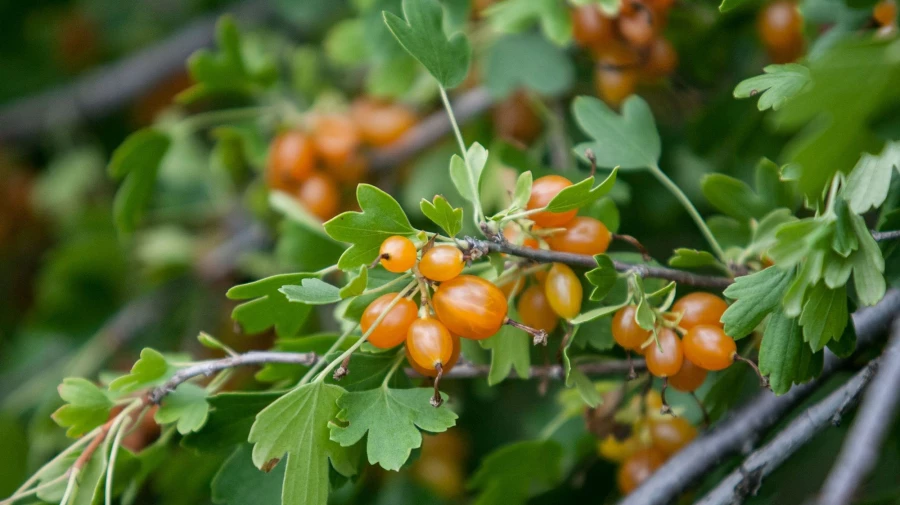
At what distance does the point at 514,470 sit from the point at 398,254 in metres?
0.37

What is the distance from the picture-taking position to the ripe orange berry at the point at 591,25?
0.93 metres

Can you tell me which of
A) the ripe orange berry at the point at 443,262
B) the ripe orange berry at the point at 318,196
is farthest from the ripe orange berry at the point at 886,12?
the ripe orange berry at the point at 318,196

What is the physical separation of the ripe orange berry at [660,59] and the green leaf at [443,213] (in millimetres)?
507

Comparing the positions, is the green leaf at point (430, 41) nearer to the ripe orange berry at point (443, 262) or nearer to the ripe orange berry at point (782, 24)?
the ripe orange berry at point (443, 262)

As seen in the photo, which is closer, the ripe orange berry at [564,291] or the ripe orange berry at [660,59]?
the ripe orange berry at [564,291]

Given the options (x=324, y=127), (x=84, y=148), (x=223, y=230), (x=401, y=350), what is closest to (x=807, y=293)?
(x=401, y=350)

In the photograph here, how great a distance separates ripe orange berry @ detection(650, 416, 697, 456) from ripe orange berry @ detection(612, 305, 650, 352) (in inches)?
7.1

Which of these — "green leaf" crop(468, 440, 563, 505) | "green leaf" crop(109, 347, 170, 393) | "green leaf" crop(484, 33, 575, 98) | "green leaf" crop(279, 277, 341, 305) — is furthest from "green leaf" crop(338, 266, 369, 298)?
"green leaf" crop(484, 33, 575, 98)

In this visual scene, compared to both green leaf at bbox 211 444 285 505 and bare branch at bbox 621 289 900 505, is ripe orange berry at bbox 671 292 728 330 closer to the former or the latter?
bare branch at bbox 621 289 900 505

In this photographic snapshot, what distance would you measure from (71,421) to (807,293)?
67 cm

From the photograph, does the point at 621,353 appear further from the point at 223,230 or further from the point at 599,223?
the point at 223,230

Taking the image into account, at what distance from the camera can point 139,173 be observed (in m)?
0.98

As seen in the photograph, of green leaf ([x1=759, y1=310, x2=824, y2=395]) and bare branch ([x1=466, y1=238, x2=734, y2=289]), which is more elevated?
bare branch ([x1=466, y1=238, x2=734, y2=289])

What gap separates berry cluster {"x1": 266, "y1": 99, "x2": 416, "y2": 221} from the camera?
3.56 feet
